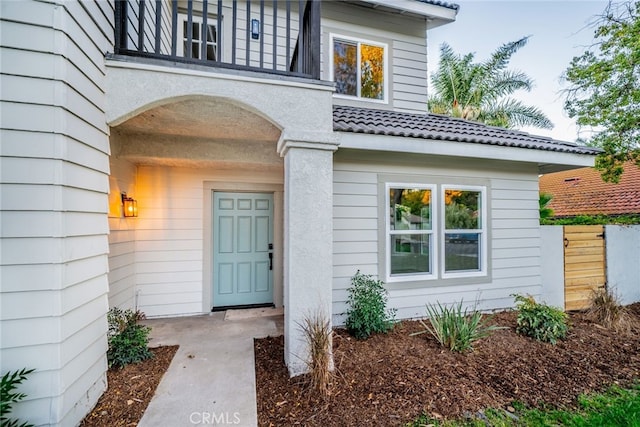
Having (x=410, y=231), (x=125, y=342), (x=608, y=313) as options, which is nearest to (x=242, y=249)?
(x=125, y=342)

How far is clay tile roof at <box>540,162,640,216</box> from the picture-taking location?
378 inches

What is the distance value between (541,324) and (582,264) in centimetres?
249

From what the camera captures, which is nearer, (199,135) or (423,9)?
(199,135)

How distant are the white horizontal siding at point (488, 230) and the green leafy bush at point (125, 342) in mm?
2576

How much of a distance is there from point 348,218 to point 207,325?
281cm

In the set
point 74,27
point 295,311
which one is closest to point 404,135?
point 295,311

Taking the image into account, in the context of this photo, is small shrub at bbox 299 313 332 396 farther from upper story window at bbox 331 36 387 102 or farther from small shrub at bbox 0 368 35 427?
upper story window at bbox 331 36 387 102

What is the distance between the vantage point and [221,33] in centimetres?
345

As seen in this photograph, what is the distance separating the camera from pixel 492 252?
5.30 meters

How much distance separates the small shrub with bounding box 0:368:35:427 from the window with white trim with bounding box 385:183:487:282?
4199 mm

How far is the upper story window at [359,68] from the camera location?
5.96 metres

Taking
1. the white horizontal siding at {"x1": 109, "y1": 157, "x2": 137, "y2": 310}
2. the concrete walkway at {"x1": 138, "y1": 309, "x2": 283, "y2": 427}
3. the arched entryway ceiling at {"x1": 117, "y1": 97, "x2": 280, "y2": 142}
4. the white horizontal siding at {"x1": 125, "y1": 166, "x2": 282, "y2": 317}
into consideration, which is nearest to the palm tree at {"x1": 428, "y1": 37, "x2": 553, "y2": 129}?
the arched entryway ceiling at {"x1": 117, "y1": 97, "x2": 280, "y2": 142}

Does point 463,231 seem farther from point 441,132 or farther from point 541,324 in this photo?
point 441,132

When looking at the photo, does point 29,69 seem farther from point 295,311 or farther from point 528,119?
point 528,119
